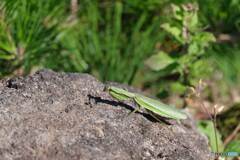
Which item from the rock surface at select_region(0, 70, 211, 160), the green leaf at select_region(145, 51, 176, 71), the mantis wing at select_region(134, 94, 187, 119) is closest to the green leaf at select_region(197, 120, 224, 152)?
the green leaf at select_region(145, 51, 176, 71)

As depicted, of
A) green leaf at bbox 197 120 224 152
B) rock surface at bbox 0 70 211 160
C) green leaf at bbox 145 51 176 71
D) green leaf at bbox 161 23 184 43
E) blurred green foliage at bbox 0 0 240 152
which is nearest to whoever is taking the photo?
rock surface at bbox 0 70 211 160

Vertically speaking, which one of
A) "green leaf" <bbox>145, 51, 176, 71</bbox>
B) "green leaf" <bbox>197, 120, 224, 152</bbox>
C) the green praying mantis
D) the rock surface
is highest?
the green praying mantis

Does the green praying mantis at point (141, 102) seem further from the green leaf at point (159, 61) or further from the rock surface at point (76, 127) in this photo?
the green leaf at point (159, 61)

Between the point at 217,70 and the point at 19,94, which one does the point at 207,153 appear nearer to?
the point at 19,94

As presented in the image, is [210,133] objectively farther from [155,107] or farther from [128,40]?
[128,40]

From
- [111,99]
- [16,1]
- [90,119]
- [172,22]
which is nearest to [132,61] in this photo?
[172,22]

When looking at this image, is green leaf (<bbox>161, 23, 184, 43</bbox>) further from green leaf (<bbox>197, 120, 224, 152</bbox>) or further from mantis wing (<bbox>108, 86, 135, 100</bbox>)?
mantis wing (<bbox>108, 86, 135, 100</bbox>)
